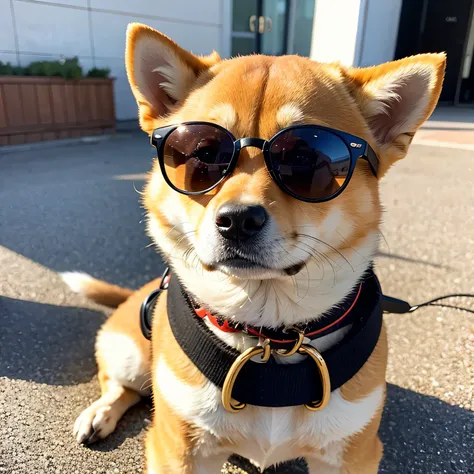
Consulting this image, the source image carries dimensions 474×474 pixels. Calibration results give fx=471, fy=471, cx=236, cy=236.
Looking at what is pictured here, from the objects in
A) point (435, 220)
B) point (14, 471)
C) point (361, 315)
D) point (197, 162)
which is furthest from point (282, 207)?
point (435, 220)

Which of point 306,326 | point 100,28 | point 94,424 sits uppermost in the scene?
point 100,28

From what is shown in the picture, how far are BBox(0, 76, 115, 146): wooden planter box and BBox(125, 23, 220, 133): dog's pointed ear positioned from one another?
6568mm

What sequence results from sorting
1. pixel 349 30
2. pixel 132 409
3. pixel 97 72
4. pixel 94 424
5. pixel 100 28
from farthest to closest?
pixel 349 30
pixel 100 28
pixel 97 72
pixel 132 409
pixel 94 424

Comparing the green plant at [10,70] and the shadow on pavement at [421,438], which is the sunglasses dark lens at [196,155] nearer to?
the shadow on pavement at [421,438]

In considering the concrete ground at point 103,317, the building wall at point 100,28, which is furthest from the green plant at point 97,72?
the concrete ground at point 103,317

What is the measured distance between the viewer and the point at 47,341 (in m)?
2.52

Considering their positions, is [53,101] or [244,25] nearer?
[53,101]

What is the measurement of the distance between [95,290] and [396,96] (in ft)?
6.03

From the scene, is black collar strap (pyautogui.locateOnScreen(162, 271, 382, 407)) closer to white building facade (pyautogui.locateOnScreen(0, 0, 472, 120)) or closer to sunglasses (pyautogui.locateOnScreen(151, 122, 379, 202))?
sunglasses (pyautogui.locateOnScreen(151, 122, 379, 202))

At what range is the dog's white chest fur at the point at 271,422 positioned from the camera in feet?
4.66

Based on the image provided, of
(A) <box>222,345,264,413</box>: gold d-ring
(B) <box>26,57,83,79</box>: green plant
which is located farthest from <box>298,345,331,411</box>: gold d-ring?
(B) <box>26,57,83,79</box>: green plant

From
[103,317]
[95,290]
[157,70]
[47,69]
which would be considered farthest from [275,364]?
[47,69]

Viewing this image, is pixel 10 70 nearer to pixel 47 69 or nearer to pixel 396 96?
pixel 47 69

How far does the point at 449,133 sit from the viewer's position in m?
8.55
